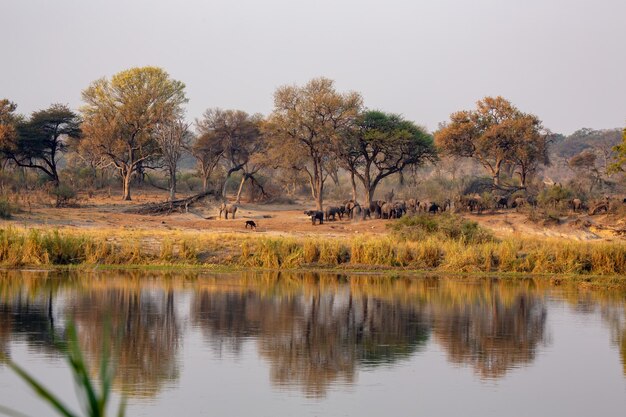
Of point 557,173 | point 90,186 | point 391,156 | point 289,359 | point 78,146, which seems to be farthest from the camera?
point 557,173

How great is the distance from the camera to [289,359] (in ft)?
42.9

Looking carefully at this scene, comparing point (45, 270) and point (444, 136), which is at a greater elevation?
point (444, 136)

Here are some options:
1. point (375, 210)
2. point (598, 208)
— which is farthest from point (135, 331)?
point (598, 208)

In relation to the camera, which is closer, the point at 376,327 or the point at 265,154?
the point at 376,327

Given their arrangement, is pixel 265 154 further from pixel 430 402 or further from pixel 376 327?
pixel 430 402

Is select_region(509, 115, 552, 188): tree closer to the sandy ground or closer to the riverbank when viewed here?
the sandy ground

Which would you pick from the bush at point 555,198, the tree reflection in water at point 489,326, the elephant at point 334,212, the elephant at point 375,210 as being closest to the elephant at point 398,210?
the elephant at point 375,210

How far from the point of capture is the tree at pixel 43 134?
51562 millimetres

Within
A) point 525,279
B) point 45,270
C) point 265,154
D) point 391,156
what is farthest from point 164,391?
point 265,154

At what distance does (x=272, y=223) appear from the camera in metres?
38.8

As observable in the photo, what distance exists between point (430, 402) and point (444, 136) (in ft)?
143

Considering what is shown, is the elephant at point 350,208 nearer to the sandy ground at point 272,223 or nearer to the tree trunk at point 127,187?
the sandy ground at point 272,223

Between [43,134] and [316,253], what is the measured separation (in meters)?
31.2

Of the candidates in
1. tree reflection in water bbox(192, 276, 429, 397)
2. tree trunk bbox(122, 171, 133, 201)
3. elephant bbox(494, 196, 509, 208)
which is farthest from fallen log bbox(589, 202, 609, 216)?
tree trunk bbox(122, 171, 133, 201)
